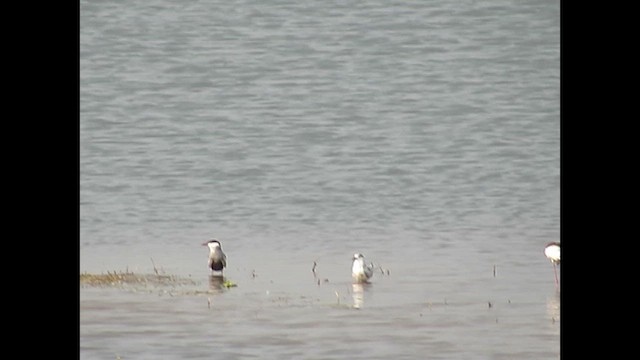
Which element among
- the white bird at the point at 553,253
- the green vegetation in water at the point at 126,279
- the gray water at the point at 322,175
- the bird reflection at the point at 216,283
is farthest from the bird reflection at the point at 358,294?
the white bird at the point at 553,253

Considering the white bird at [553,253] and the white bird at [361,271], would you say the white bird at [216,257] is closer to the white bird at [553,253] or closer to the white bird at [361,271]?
the white bird at [361,271]

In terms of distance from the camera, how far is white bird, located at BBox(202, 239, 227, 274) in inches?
268

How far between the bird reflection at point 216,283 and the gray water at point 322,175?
4 centimetres

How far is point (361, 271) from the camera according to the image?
6633 mm

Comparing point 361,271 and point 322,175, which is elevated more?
point 361,271

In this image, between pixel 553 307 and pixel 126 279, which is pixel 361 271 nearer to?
pixel 553 307

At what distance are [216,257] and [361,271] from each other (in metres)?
0.65

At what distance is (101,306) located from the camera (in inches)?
247

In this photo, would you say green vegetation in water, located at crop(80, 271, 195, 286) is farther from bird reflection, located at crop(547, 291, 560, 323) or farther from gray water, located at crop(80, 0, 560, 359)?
bird reflection, located at crop(547, 291, 560, 323)

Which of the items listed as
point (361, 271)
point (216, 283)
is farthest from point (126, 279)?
point (361, 271)
